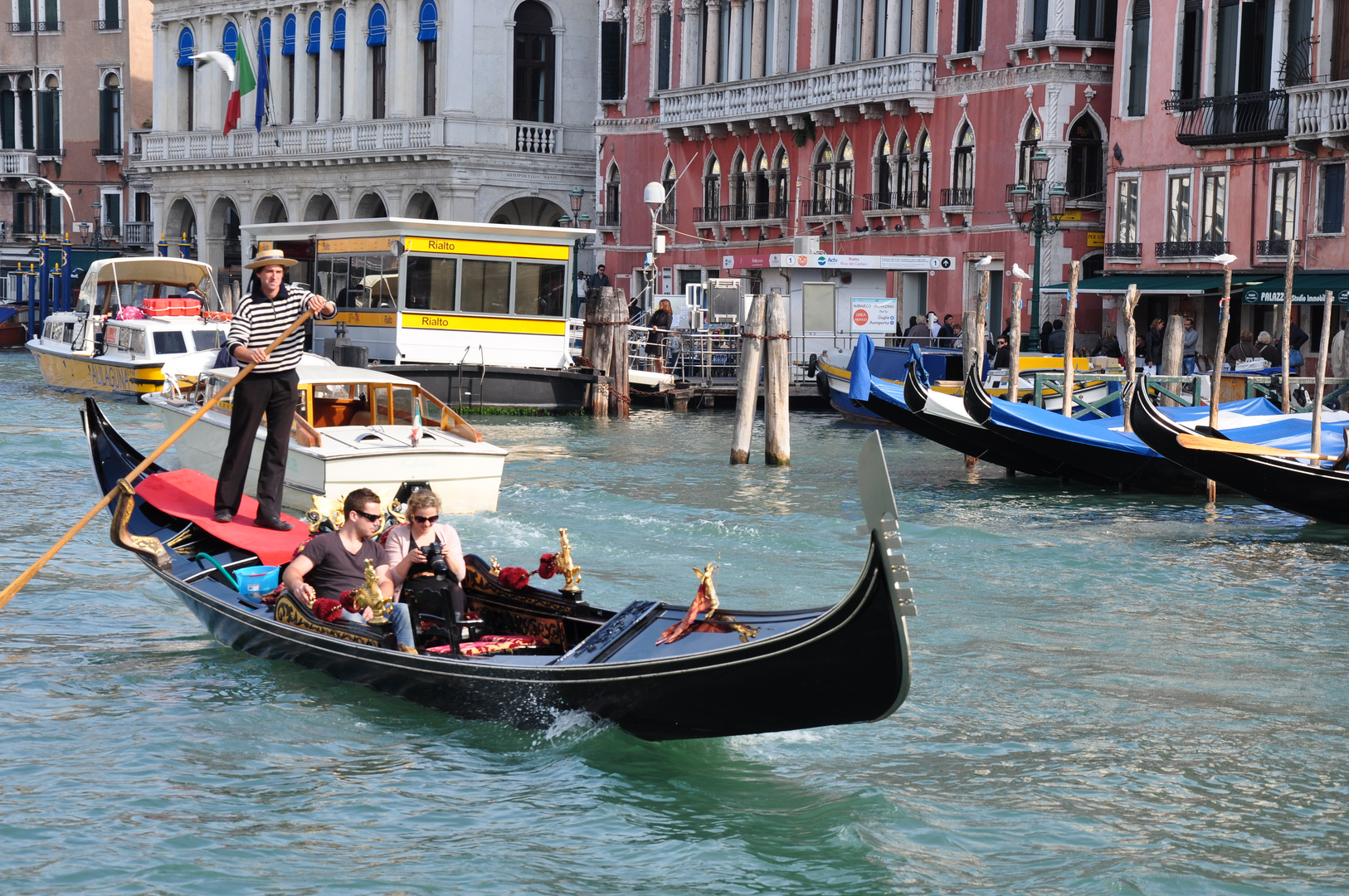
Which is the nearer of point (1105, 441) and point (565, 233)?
point (1105, 441)

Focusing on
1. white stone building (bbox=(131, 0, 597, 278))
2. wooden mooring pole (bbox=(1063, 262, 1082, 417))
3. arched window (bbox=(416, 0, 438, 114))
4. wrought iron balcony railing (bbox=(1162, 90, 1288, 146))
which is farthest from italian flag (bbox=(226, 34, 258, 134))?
wooden mooring pole (bbox=(1063, 262, 1082, 417))

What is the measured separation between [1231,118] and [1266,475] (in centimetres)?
856

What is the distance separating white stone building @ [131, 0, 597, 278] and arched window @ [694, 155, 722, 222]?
3456mm

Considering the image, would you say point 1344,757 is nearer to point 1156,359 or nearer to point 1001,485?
point 1001,485

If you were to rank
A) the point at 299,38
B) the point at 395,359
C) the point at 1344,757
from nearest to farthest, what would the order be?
the point at 1344,757 < the point at 395,359 < the point at 299,38

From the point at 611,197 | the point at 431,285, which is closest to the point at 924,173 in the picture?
the point at 431,285

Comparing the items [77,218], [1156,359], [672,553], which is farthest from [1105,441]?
[77,218]

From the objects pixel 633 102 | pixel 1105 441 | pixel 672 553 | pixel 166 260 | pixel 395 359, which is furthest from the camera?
pixel 633 102

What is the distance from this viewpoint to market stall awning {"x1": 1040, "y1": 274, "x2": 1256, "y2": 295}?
57.9 feet

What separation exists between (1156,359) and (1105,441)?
629 cm

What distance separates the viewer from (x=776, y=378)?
44.5 feet

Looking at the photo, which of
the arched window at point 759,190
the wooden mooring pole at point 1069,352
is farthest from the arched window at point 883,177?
the wooden mooring pole at point 1069,352

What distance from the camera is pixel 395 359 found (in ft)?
57.7

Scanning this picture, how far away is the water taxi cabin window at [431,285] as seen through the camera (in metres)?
17.8
